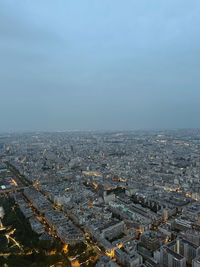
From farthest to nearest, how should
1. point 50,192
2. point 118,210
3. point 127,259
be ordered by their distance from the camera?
point 50,192 < point 118,210 < point 127,259

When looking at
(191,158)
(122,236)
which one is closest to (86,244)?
(122,236)

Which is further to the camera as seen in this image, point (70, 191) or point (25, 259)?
point (70, 191)

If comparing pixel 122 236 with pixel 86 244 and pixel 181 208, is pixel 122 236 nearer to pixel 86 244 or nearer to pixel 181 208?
pixel 86 244

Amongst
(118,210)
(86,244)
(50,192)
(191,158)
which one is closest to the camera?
(86,244)

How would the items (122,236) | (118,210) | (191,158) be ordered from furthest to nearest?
(191,158)
(118,210)
(122,236)

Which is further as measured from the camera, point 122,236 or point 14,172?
point 14,172

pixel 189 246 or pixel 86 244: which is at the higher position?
pixel 189 246

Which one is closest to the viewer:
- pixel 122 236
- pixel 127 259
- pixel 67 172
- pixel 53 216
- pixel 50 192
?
pixel 127 259

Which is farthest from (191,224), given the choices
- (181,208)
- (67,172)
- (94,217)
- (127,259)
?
(67,172)

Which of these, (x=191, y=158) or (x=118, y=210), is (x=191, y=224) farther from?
(x=191, y=158)
